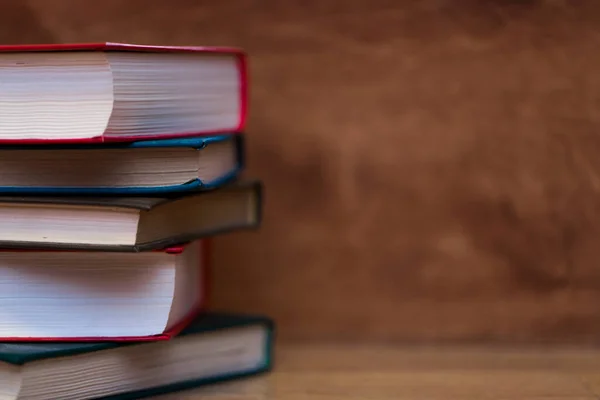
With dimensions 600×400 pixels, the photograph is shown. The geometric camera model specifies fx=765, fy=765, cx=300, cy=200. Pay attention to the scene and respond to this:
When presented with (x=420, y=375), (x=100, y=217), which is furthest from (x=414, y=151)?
(x=100, y=217)

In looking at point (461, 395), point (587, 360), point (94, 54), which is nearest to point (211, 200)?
point (94, 54)

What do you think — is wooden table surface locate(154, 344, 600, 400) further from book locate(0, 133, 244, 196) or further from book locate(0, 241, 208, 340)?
book locate(0, 133, 244, 196)

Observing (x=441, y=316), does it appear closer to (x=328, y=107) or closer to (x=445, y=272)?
(x=445, y=272)

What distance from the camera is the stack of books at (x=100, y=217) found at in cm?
58

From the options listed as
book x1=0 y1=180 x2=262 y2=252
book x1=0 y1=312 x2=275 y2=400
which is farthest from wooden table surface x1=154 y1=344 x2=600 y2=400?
book x1=0 y1=180 x2=262 y2=252

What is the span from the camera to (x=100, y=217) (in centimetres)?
58

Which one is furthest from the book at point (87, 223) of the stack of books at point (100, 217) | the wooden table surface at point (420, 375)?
the wooden table surface at point (420, 375)

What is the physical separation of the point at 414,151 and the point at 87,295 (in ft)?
1.13

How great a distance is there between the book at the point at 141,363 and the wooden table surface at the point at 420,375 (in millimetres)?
15

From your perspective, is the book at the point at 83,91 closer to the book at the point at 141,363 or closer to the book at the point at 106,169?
the book at the point at 106,169

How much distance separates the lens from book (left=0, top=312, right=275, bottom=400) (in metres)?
0.57

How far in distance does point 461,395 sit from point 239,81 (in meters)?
0.34

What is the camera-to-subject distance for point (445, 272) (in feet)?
2.54

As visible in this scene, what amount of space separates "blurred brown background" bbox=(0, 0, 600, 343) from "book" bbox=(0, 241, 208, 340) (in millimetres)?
189
